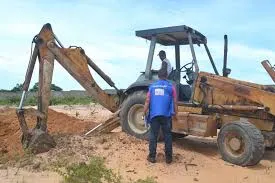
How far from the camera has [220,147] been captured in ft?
34.7

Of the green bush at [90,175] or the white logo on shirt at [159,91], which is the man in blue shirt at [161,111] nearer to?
the white logo on shirt at [159,91]

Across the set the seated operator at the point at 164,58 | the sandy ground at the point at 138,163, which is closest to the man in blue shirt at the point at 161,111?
the sandy ground at the point at 138,163

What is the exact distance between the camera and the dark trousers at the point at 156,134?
32.8 feet

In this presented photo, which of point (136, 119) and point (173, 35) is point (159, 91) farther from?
point (173, 35)

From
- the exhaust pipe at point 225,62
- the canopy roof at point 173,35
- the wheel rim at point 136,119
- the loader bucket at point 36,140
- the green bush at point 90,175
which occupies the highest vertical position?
the canopy roof at point 173,35

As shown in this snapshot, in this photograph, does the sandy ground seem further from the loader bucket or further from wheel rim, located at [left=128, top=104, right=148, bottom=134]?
wheel rim, located at [left=128, top=104, right=148, bottom=134]

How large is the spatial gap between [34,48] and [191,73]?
3389 mm

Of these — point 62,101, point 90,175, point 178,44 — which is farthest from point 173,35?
point 62,101

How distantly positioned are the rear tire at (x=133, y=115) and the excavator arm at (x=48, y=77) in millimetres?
888

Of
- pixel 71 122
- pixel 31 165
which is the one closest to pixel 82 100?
pixel 71 122

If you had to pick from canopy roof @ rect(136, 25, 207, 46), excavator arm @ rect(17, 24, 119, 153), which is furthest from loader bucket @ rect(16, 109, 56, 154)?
canopy roof @ rect(136, 25, 207, 46)

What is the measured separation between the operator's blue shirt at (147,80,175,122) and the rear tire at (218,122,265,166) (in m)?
1.21

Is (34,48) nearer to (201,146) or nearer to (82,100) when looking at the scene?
(201,146)

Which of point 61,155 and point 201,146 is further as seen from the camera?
point 201,146
